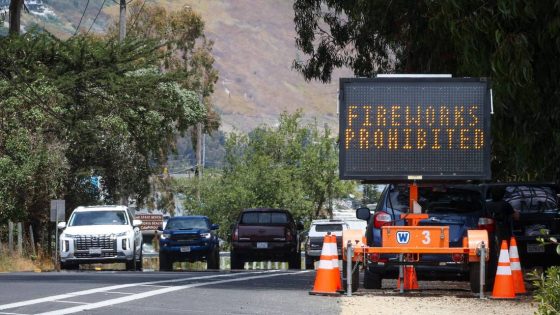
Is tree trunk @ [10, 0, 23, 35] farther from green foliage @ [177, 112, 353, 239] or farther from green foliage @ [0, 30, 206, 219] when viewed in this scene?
green foliage @ [177, 112, 353, 239]

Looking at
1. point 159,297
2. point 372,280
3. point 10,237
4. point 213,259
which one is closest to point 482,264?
point 372,280

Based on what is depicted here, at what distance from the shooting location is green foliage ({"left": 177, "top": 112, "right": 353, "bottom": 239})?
86312 mm

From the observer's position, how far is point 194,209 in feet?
294

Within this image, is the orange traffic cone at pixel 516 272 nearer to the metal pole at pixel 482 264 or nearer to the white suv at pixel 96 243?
the metal pole at pixel 482 264

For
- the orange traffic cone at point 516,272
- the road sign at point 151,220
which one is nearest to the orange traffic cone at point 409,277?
the orange traffic cone at point 516,272

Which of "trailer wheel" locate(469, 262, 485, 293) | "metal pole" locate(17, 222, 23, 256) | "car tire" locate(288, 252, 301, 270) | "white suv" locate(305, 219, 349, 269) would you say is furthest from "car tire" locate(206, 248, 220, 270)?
"trailer wheel" locate(469, 262, 485, 293)

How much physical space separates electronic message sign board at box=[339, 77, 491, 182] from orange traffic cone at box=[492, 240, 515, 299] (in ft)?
3.98

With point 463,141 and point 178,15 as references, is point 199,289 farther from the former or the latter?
point 178,15

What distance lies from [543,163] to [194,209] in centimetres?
7132

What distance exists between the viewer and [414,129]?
17281mm

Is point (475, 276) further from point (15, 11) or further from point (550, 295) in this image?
point (15, 11)

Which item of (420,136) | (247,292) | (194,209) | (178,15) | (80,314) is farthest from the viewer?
(194,209)

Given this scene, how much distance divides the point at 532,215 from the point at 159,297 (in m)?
10.4

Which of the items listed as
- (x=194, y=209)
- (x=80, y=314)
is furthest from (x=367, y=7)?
(x=194, y=209)
